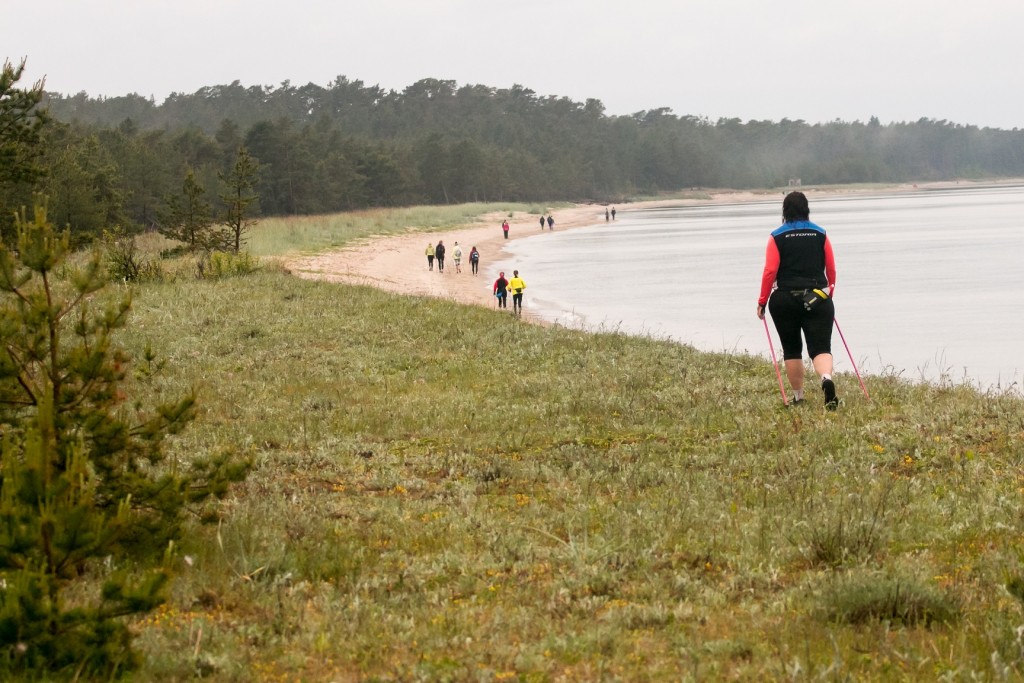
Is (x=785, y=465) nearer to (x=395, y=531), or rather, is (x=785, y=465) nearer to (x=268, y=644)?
(x=395, y=531)

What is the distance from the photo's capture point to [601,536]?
19.7 feet

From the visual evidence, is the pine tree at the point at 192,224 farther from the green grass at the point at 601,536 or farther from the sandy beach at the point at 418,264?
the green grass at the point at 601,536

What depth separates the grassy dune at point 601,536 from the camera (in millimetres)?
4234

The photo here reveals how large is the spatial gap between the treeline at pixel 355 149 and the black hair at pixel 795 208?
1343 inches

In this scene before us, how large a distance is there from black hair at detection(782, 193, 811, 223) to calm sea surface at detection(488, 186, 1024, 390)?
5355 mm

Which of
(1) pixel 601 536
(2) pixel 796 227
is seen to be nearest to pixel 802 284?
(2) pixel 796 227

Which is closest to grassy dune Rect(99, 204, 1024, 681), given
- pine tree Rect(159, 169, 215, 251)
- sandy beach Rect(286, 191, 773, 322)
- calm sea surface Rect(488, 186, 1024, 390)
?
calm sea surface Rect(488, 186, 1024, 390)

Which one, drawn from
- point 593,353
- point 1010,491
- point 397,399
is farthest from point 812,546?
point 593,353

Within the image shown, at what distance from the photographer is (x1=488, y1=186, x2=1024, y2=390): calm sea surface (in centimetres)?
2269

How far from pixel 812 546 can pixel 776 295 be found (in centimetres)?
500

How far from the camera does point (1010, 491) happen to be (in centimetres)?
687

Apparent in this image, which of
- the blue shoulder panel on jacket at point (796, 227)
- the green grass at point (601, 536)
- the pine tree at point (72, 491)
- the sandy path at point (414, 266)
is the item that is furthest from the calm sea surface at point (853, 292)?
the pine tree at point (72, 491)

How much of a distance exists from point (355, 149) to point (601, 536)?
330 feet

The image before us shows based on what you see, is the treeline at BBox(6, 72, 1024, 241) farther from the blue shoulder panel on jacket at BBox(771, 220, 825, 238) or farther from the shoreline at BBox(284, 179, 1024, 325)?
the blue shoulder panel on jacket at BBox(771, 220, 825, 238)
